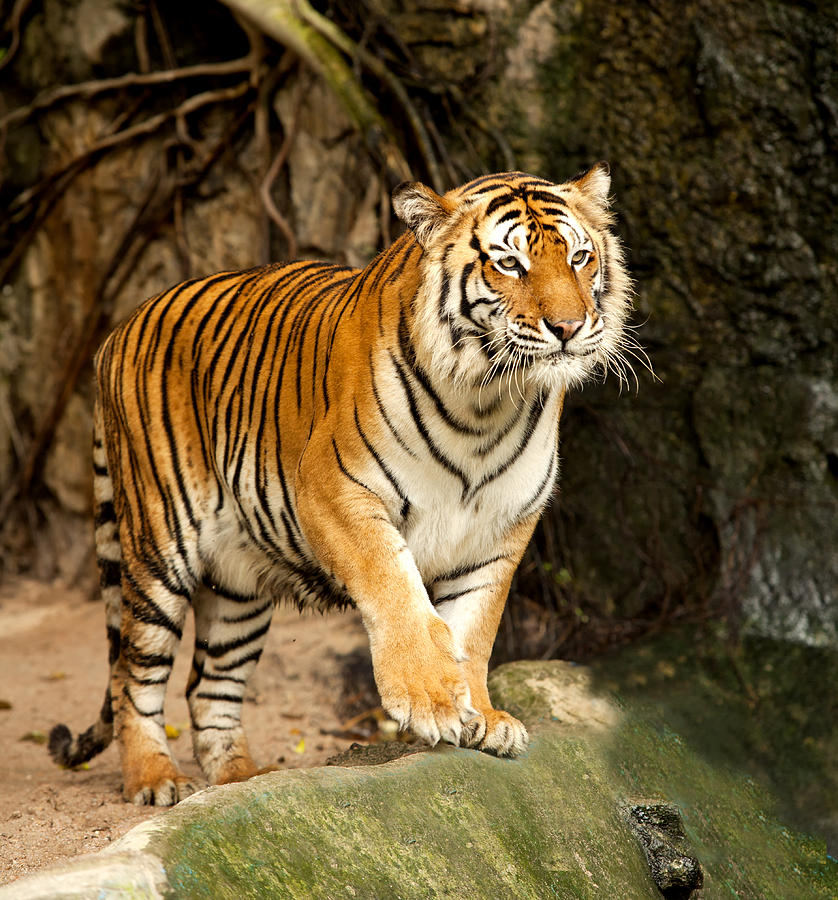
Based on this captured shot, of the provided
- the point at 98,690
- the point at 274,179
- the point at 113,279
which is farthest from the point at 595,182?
the point at 113,279

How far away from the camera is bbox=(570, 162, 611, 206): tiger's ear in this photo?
10.0 feet

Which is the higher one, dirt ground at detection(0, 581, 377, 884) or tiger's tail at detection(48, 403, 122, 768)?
tiger's tail at detection(48, 403, 122, 768)

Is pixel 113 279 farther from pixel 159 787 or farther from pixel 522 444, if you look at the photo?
pixel 522 444

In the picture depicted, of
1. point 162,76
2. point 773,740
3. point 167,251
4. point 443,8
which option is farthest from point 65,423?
point 773,740

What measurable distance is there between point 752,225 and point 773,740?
2.26m

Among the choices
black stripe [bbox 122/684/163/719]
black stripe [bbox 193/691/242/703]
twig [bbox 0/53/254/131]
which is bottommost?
black stripe [bbox 193/691/242/703]

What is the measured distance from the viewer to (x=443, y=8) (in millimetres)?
5625

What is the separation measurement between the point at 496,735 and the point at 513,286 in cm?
108

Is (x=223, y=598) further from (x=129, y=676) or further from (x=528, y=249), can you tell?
(x=528, y=249)

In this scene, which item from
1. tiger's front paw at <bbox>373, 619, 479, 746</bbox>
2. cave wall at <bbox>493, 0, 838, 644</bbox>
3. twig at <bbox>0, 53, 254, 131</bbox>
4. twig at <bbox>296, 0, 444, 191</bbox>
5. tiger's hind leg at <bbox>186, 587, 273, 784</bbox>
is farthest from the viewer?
twig at <bbox>0, 53, 254, 131</bbox>

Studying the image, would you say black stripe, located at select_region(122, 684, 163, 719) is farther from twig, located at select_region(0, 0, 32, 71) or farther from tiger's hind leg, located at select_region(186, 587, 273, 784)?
twig, located at select_region(0, 0, 32, 71)

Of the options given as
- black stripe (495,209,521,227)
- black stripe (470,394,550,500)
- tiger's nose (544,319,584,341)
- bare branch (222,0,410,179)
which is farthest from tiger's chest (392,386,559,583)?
bare branch (222,0,410,179)

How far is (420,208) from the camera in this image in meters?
2.85

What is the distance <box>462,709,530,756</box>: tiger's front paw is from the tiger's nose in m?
0.92
